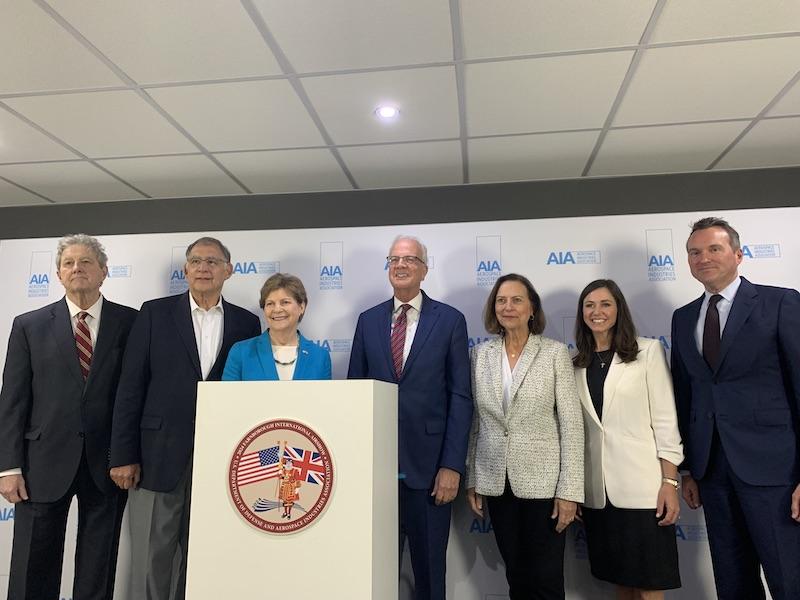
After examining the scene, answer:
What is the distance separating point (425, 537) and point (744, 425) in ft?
4.61

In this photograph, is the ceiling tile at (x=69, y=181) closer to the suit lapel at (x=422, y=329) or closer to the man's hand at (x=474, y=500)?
the suit lapel at (x=422, y=329)

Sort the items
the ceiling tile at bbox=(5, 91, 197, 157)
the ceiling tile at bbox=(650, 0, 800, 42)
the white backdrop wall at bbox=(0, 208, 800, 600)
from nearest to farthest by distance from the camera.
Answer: the ceiling tile at bbox=(650, 0, 800, 42) → the ceiling tile at bbox=(5, 91, 197, 157) → the white backdrop wall at bbox=(0, 208, 800, 600)

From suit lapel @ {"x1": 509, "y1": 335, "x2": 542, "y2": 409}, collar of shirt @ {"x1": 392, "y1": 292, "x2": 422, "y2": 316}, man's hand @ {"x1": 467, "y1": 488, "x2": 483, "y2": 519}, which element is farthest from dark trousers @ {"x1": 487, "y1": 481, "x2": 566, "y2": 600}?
collar of shirt @ {"x1": 392, "y1": 292, "x2": 422, "y2": 316}

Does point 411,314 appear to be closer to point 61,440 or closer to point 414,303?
point 414,303

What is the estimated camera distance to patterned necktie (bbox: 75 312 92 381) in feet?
9.04

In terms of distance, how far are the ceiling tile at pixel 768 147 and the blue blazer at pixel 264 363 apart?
266 cm

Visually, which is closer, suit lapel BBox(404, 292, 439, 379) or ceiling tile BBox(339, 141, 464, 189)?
suit lapel BBox(404, 292, 439, 379)

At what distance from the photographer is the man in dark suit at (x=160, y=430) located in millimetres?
2580

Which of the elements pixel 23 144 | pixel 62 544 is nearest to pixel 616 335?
pixel 62 544

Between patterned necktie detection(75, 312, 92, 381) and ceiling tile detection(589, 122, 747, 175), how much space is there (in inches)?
114

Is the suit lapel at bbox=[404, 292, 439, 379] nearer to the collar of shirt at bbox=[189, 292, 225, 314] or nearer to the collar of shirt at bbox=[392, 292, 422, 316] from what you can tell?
the collar of shirt at bbox=[392, 292, 422, 316]

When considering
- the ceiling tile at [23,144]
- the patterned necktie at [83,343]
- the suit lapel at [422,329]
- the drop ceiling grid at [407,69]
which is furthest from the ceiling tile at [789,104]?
the ceiling tile at [23,144]

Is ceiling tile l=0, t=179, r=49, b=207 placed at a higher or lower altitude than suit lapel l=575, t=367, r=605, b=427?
higher

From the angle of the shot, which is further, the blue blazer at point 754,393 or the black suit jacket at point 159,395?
the black suit jacket at point 159,395
